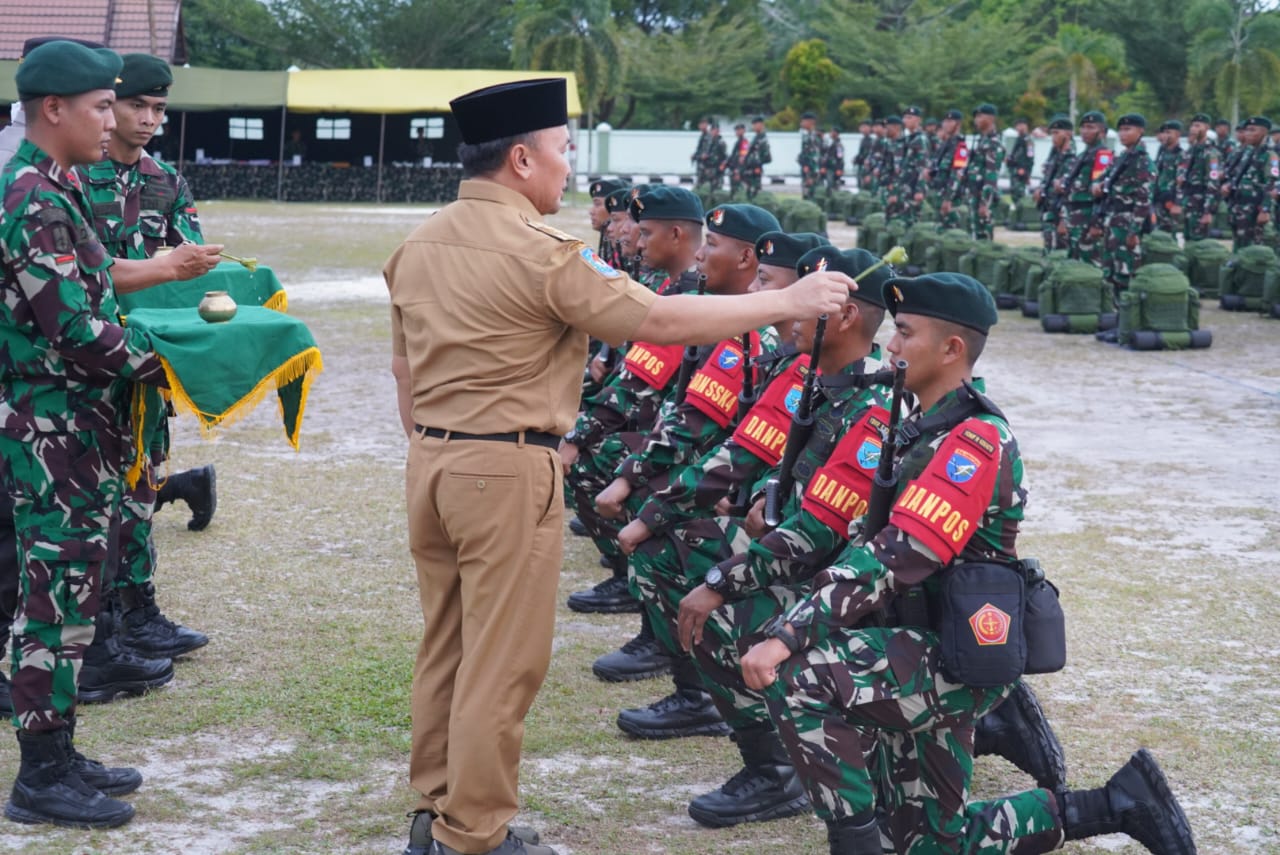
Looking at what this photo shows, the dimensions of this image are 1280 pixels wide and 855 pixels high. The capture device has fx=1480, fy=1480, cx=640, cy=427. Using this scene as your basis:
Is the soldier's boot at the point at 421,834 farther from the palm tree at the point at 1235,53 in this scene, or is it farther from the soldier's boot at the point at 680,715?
the palm tree at the point at 1235,53

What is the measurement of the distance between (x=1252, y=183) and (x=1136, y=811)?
636 inches

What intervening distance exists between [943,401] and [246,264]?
109 inches

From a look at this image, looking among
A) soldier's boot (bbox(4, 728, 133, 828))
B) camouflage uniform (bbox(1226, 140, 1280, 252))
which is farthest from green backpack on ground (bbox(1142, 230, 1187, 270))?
soldier's boot (bbox(4, 728, 133, 828))

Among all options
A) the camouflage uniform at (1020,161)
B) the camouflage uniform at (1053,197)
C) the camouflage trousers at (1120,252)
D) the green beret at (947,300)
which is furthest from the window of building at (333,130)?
the green beret at (947,300)

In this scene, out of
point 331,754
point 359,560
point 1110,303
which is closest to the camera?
point 331,754

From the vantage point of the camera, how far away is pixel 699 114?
1993 inches

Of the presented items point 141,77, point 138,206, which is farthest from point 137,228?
point 141,77

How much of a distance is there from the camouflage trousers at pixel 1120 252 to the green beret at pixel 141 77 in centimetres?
1137

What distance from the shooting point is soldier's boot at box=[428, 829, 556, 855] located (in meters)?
3.74

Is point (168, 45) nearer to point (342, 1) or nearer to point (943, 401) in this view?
point (342, 1)

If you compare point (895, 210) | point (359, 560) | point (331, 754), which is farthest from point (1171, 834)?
point (895, 210)

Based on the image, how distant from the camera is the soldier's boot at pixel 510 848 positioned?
3.74m

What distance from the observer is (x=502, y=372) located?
11.9ft

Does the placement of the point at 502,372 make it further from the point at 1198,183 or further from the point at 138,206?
the point at 1198,183
